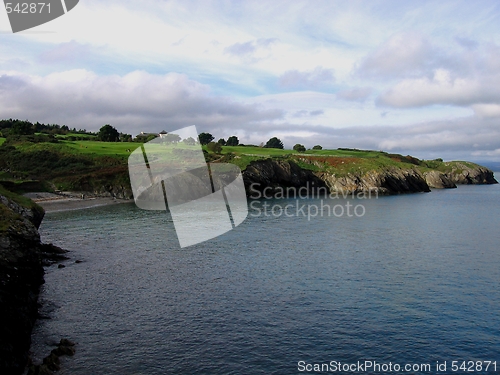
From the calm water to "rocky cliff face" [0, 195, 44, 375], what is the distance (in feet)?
4.78

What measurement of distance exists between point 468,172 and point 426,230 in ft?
484

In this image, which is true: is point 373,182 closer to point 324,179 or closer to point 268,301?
point 324,179

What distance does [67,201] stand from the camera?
279 ft

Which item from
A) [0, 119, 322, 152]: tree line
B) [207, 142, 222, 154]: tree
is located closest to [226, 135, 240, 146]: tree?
[0, 119, 322, 152]: tree line

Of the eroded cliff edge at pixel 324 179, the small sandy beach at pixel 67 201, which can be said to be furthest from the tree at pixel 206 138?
the small sandy beach at pixel 67 201

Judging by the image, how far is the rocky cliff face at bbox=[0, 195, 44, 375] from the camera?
62.5 ft

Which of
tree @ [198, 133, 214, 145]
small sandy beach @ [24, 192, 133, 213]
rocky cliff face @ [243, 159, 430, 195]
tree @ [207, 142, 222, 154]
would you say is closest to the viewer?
small sandy beach @ [24, 192, 133, 213]

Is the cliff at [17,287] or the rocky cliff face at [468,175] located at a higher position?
the rocky cliff face at [468,175]

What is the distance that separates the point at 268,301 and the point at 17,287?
50.2ft

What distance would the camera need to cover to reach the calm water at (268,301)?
2100 centimetres

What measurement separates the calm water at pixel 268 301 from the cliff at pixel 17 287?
4.82 ft

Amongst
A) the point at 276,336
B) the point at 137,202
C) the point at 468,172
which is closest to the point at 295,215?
the point at 137,202

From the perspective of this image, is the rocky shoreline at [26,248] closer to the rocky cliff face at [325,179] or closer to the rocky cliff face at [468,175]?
the rocky cliff face at [325,179]

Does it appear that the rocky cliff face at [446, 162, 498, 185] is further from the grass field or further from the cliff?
the cliff
